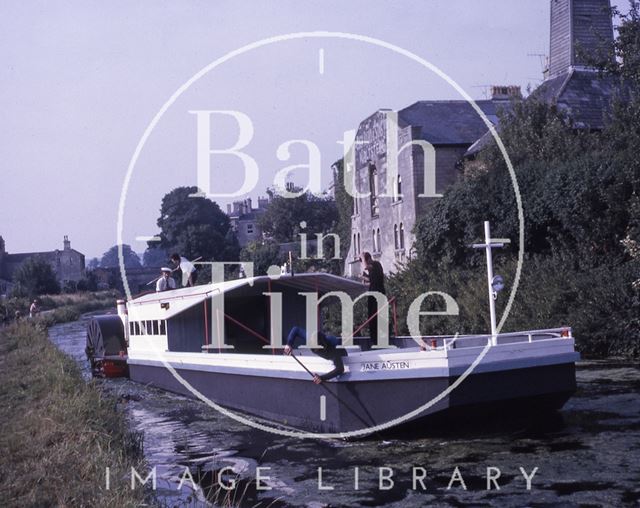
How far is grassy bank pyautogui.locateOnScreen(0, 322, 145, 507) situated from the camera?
8867 millimetres

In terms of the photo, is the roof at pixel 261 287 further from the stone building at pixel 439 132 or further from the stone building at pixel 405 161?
the stone building at pixel 439 132

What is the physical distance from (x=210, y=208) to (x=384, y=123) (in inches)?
1455

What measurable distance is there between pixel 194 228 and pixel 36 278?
878 inches

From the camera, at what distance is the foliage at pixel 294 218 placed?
68.9 meters

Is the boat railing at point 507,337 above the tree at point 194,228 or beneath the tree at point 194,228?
beneath

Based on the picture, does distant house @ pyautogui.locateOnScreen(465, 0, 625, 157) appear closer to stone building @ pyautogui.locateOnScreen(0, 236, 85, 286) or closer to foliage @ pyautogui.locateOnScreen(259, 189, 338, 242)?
foliage @ pyautogui.locateOnScreen(259, 189, 338, 242)

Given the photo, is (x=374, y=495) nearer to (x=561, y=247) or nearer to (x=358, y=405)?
(x=358, y=405)

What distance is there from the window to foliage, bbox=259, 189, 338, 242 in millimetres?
23898

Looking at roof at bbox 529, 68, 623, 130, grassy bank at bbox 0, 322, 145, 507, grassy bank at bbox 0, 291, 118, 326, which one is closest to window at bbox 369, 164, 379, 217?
roof at bbox 529, 68, 623, 130

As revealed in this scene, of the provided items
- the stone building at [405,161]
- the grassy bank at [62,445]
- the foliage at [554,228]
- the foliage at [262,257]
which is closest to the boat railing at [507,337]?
the grassy bank at [62,445]

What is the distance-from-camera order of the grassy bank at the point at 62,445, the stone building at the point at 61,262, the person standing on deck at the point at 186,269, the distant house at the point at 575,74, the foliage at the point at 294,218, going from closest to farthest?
the grassy bank at the point at 62,445 → the person standing on deck at the point at 186,269 → the distant house at the point at 575,74 → the foliage at the point at 294,218 → the stone building at the point at 61,262

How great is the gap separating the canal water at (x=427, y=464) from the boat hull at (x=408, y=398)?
0.35m

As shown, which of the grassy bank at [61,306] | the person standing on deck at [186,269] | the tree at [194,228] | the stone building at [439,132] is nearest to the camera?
the person standing on deck at [186,269]

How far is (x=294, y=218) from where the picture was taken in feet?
230
